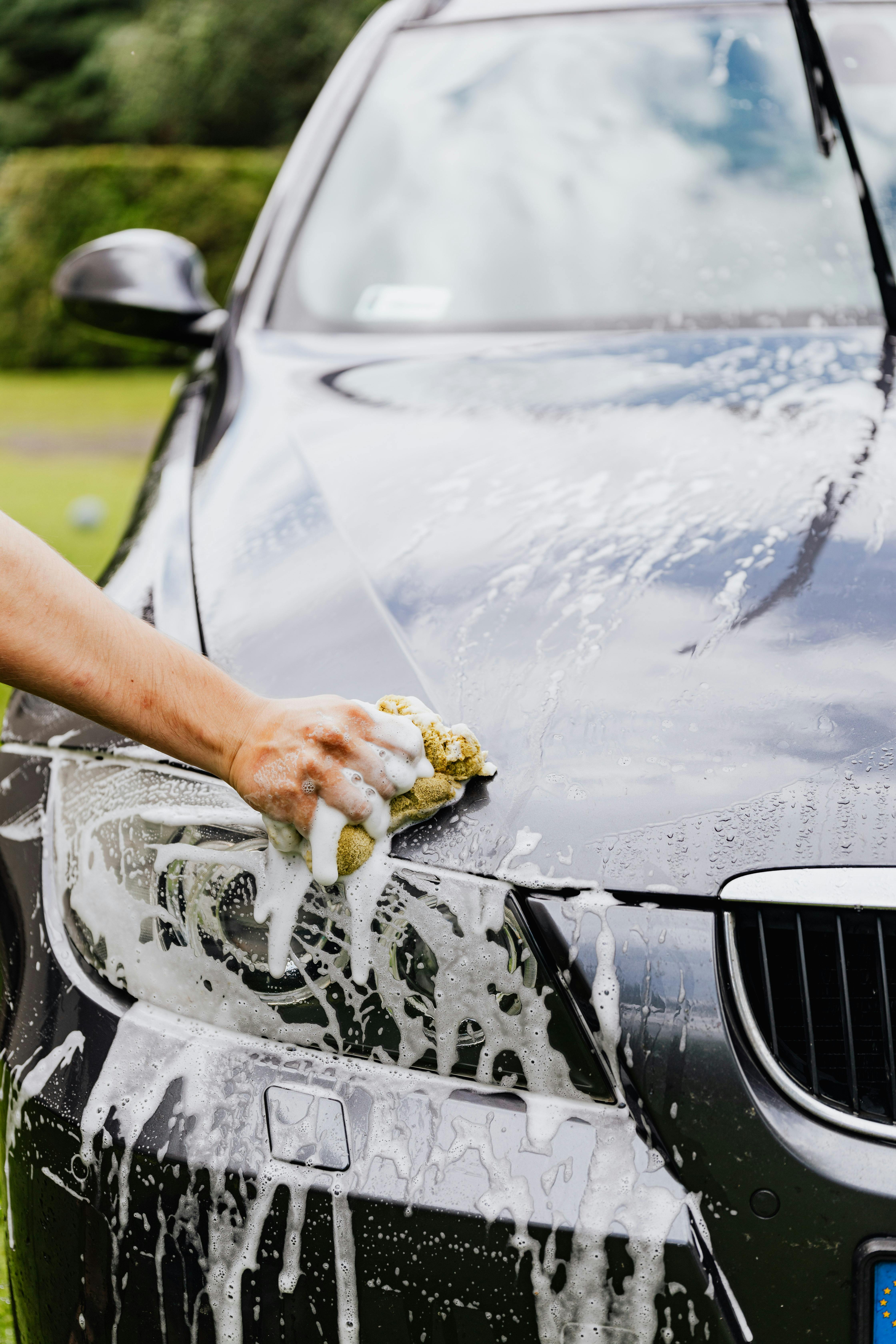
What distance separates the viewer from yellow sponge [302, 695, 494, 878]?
1.20 m

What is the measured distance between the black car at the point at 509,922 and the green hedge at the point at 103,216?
1562 centimetres

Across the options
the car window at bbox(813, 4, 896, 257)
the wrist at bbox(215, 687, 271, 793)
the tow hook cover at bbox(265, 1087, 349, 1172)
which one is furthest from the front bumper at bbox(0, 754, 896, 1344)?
the car window at bbox(813, 4, 896, 257)

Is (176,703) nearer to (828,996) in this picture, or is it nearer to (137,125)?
(828,996)

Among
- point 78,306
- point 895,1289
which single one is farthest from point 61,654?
point 78,306

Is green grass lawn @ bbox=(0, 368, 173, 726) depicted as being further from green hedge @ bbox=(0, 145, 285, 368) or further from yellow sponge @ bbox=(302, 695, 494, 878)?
yellow sponge @ bbox=(302, 695, 494, 878)

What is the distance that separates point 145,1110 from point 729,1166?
1.66 feet

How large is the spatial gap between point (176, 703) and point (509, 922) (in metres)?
0.37

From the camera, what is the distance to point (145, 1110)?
1.22 meters

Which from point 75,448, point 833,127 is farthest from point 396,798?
point 75,448

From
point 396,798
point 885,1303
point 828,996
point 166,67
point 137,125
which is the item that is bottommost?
point 137,125

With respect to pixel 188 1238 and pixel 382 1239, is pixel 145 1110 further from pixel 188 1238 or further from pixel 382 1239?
pixel 382 1239

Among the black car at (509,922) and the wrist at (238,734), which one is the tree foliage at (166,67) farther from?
the wrist at (238,734)

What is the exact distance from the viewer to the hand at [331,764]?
3.95ft

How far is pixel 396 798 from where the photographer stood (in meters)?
1.22
